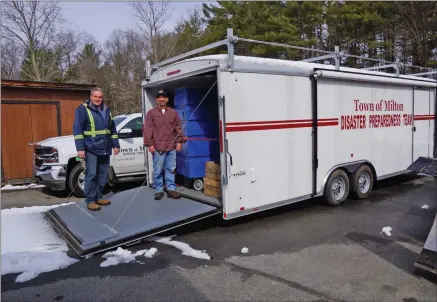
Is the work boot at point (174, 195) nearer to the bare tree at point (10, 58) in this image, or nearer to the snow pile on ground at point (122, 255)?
the snow pile on ground at point (122, 255)

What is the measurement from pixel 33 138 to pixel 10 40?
2359 cm

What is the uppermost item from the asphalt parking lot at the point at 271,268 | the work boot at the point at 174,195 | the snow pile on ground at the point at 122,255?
the work boot at the point at 174,195

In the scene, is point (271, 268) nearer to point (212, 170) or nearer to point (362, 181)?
point (212, 170)

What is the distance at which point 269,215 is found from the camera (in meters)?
6.62

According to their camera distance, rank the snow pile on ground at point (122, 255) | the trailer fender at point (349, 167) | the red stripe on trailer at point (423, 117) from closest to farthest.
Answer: the snow pile on ground at point (122, 255) < the trailer fender at point (349, 167) < the red stripe on trailer at point (423, 117)

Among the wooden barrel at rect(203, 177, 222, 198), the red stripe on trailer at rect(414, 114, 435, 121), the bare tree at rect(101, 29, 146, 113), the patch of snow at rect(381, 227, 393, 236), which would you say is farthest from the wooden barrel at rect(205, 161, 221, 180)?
the bare tree at rect(101, 29, 146, 113)

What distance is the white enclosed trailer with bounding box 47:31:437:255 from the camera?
17.0ft

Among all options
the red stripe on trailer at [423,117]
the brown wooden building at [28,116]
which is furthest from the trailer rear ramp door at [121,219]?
the red stripe on trailer at [423,117]

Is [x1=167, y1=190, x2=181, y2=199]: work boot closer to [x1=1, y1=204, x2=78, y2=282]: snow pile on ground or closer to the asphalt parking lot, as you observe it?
the asphalt parking lot

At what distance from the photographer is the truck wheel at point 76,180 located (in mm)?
8461

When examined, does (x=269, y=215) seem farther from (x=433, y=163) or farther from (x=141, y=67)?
(x=141, y=67)

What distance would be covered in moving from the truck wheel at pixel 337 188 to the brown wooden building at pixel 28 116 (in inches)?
347

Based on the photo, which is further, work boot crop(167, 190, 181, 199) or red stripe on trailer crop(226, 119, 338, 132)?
work boot crop(167, 190, 181, 199)

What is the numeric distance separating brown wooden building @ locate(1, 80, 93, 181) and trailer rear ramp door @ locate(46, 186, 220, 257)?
19.7 ft
